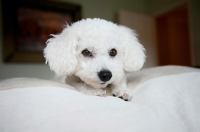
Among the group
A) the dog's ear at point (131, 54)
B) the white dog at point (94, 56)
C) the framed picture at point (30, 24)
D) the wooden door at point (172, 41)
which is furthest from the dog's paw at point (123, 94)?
the wooden door at point (172, 41)

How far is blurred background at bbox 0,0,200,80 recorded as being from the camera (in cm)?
251

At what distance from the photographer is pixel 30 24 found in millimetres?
2525

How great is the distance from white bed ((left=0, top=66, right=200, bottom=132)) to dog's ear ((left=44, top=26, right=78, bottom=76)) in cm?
21

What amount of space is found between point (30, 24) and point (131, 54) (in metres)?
2.06

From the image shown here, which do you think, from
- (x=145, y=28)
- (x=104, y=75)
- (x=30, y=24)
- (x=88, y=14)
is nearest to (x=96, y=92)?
(x=104, y=75)

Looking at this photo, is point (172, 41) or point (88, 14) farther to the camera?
point (172, 41)

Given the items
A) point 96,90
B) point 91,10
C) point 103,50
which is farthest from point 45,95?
point 91,10

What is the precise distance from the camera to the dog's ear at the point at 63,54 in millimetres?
800

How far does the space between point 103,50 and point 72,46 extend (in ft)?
0.48

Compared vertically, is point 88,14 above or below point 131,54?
above

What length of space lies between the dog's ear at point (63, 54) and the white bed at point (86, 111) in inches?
8.1

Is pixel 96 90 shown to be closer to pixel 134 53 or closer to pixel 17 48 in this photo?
pixel 134 53

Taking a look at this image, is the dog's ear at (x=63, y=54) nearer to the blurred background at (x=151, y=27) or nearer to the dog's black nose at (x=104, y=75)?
the dog's black nose at (x=104, y=75)

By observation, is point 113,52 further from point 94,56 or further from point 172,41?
point 172,41
